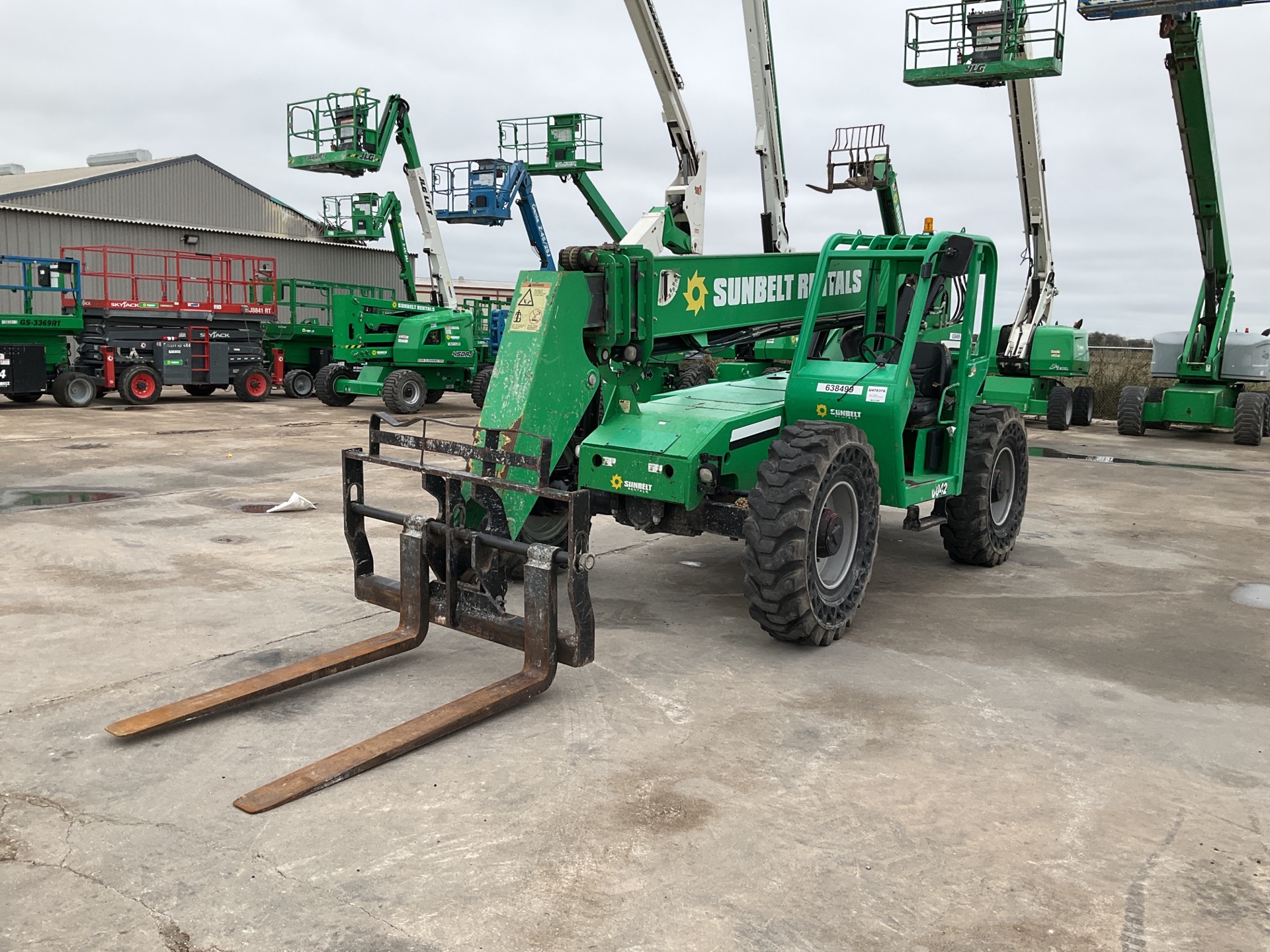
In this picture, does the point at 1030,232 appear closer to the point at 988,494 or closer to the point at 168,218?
the point at 988,494

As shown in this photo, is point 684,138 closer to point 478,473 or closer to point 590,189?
point 590,189

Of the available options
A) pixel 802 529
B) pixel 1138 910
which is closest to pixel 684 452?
pixel 802 529

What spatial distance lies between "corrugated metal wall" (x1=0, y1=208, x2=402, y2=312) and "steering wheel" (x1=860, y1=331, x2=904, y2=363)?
26.8 meters

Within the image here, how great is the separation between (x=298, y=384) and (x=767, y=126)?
1416 centimetres

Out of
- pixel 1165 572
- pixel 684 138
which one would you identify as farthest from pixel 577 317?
pixel 684 138

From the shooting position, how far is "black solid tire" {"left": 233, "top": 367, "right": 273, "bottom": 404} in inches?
935

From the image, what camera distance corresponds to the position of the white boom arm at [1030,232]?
724 inches

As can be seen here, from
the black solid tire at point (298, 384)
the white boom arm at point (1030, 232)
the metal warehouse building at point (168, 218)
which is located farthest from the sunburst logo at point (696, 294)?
the metal warehouse building at point (168, 218)

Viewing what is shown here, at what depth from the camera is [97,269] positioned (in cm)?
2983

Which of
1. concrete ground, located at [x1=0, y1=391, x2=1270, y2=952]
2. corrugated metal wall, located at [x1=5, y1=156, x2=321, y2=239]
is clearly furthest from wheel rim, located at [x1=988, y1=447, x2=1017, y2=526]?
corrugated metal wall, located at [x1=5, y1=156, x2=321, y2=239]

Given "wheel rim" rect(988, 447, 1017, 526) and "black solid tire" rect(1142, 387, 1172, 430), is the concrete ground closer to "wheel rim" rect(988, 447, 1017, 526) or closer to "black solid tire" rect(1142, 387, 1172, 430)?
"wheel rim" rect(988, 447, 1017, 526)

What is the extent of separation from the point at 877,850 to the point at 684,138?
42.7 feet

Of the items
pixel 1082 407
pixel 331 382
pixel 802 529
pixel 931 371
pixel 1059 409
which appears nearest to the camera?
pixel 802 529

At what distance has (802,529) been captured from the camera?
17.9ft
